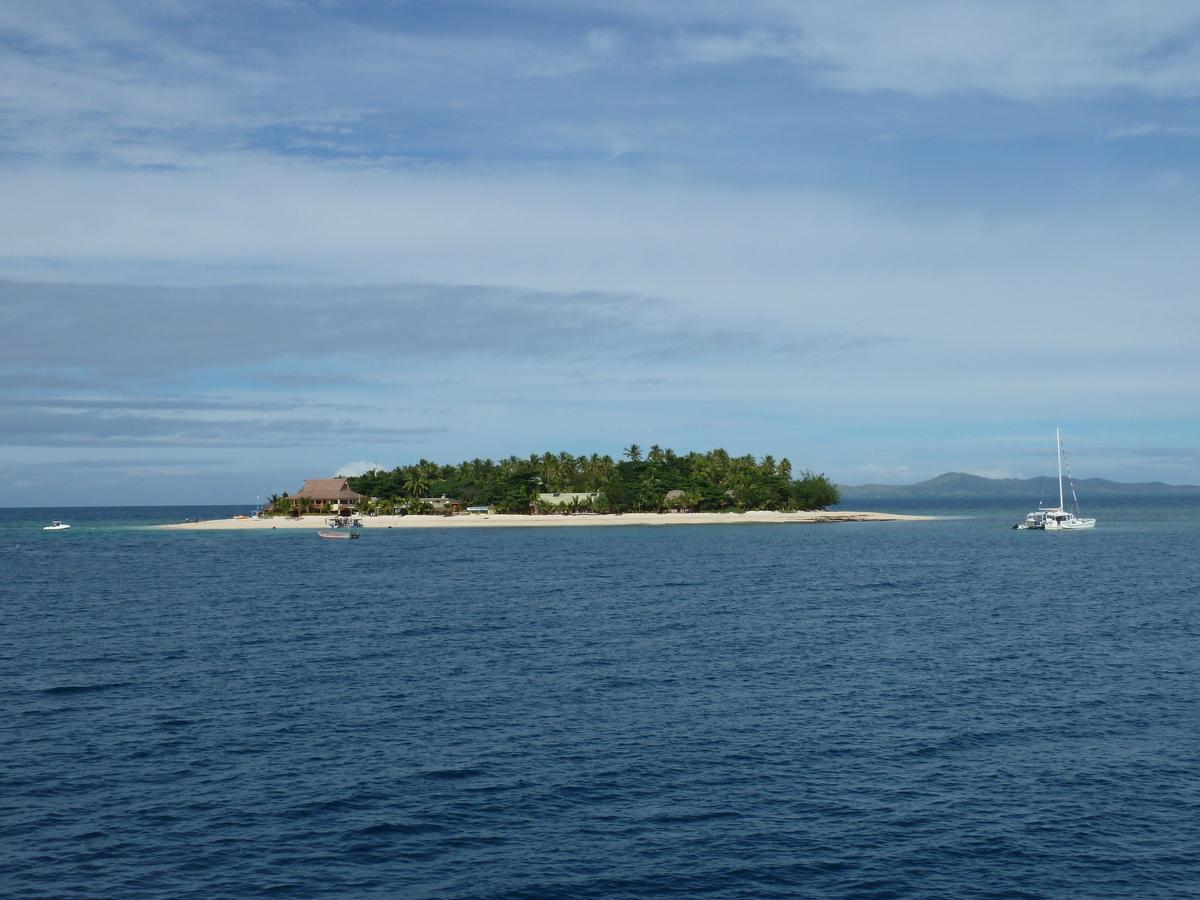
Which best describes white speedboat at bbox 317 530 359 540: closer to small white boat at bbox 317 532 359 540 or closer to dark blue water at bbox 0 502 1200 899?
small white boat at bbox 317 532 359 540

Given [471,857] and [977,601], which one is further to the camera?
[977,601]

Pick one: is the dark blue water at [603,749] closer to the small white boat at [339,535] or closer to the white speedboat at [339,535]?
the small white boat at [339,535]

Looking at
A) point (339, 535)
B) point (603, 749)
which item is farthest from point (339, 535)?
point (603, 749)

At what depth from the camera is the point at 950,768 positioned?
3142 centimetres

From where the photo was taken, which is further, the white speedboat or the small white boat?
the white speedboat

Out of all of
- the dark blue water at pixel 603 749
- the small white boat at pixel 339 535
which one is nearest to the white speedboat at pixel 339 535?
the small white boat at pixel 339 535

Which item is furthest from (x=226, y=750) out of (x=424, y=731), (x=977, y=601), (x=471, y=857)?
(x=977, y=601)

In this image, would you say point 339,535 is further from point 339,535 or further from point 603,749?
point 603,749

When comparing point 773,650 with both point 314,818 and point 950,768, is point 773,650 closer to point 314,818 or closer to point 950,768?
point 950,768

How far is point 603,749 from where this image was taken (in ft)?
110

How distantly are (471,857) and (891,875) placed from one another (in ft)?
36.1

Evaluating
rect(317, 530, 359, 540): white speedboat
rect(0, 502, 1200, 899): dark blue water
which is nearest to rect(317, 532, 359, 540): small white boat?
rect(317, 530, 359, 540): white speedboat

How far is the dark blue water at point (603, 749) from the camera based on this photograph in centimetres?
2392

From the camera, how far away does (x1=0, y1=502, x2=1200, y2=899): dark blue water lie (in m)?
23.9
